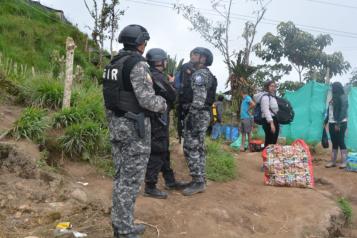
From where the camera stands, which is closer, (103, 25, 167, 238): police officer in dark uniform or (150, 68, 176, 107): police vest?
(103, 25, 167, 238): police officer in dark uniform

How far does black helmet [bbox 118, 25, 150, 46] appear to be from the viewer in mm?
3996

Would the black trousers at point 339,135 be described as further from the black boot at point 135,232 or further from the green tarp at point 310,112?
the black boot at point 135,232

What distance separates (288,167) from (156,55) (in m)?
2.57

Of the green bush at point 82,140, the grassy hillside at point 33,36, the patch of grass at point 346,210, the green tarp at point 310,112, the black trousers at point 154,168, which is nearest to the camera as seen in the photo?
the black trousers at point 154,168

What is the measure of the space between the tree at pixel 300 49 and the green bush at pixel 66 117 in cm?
1312

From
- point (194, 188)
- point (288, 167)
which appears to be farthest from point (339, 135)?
point (194, 188)

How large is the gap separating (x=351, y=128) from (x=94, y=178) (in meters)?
5.96

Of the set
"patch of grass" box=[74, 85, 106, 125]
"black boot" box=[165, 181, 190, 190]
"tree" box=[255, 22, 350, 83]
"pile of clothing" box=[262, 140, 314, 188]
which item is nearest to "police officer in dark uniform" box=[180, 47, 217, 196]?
"black boot" box=[165, 181, 190, 190]

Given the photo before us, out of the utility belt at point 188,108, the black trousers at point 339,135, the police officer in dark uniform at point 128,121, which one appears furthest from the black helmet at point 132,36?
the black trousers at point 339,135

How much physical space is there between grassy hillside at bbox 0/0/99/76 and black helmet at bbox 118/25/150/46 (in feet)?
34.4

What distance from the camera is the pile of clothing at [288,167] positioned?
6338 mm

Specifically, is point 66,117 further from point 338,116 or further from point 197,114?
point 338,116

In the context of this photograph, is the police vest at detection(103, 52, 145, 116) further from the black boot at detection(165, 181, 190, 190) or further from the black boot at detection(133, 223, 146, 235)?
the black boot at detection(165, 181, 190, 190)

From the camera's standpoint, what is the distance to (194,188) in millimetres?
5609
